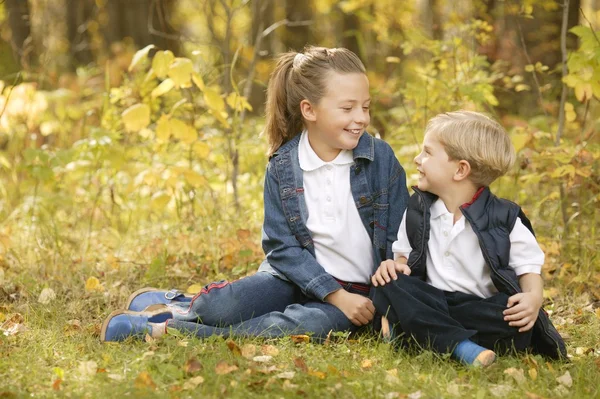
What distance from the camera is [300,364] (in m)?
2.75

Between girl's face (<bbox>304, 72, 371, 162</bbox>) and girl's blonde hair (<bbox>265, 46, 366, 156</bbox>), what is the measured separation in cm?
3

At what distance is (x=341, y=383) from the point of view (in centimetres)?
258

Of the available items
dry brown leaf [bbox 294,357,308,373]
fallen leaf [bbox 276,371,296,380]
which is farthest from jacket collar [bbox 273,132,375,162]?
fallen leaf [bbox 276,371,296,380]

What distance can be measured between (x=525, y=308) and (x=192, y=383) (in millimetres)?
1260

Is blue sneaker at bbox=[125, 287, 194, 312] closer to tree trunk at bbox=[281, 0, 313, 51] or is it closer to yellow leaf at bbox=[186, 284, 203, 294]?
yellow leaf at bbox=[186, 284, 203, 294]

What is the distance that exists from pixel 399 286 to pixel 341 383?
57 cm

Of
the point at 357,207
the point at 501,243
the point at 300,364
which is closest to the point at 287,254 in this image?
the point at 357,207

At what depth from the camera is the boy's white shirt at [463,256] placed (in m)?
2.95

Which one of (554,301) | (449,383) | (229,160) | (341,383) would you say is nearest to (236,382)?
(341,383)

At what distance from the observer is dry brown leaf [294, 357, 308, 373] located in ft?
8.92

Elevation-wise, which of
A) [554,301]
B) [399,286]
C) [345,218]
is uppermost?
[345,218]

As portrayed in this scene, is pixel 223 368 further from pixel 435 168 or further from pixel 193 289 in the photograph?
pixel 193 289

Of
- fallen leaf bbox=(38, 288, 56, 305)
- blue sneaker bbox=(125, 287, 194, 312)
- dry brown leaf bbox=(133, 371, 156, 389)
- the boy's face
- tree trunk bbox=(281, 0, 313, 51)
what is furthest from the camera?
tree trunk bbox=(281, 0, 313, 51)

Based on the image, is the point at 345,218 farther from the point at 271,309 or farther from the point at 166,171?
the point at 166,171
